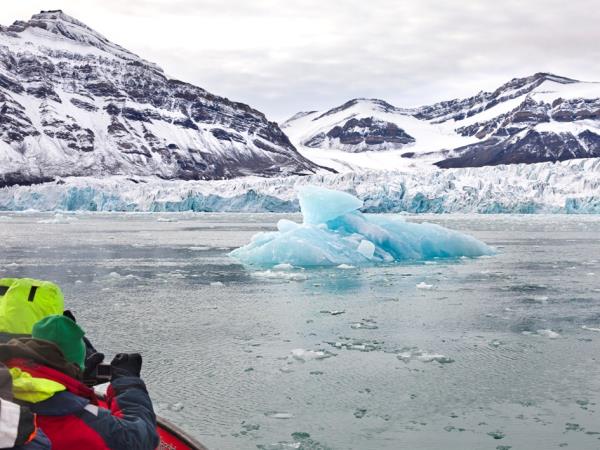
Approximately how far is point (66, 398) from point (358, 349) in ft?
16.8

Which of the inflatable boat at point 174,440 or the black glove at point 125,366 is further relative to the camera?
the inflatable boat at point 174,440

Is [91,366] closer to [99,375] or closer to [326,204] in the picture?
[99,375]

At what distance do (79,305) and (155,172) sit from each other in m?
129

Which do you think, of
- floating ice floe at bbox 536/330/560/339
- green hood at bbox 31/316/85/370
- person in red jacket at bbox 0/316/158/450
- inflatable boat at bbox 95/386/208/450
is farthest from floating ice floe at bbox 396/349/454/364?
green hood at bbox 31/316/85/370

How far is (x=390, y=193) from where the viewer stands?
49000 mm

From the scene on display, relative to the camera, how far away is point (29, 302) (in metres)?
3.05

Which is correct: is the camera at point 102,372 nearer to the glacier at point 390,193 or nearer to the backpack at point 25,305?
the backpack at point 25,305

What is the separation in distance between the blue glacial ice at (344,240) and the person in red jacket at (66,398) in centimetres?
1359

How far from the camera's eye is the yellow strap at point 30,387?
2.29 meters

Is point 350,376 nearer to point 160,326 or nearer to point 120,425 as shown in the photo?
point 160,326

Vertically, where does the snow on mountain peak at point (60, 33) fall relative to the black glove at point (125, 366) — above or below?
above

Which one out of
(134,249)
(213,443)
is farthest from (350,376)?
(134,249)

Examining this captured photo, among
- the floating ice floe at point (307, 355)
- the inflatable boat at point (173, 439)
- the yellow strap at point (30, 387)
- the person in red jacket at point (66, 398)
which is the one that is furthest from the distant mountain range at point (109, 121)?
the yellow strap at point (30, 387)

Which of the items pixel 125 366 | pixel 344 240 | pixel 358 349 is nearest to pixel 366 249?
pixel 344 240
